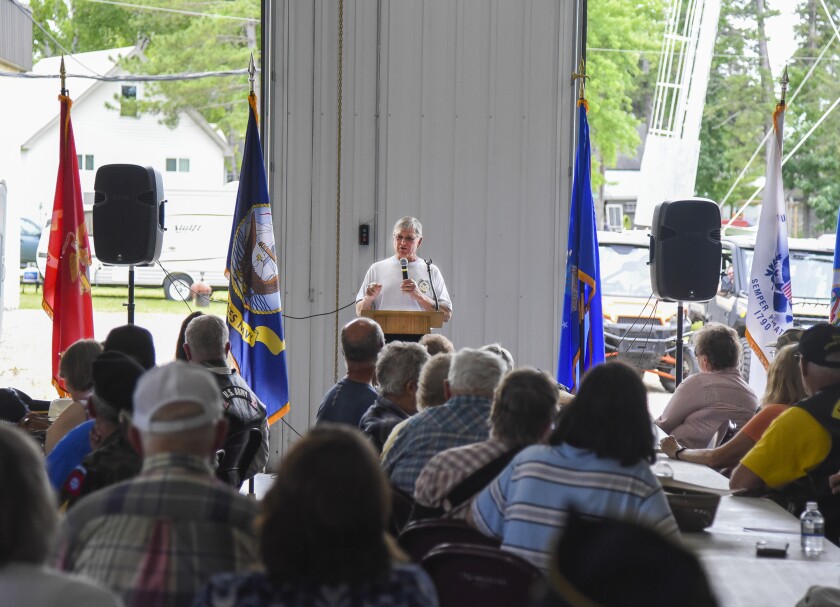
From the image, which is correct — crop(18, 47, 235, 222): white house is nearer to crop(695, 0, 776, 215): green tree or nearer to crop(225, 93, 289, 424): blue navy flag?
crop(695, 0, 776, 215): green tree

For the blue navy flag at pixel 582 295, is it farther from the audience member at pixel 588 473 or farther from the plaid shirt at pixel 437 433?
the audience member at pixel 588 473

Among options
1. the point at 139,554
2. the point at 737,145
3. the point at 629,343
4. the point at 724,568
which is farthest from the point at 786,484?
the point at 737,145

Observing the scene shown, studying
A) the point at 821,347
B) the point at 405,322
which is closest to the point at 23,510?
the point at 821,347

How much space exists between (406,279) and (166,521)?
4458mm

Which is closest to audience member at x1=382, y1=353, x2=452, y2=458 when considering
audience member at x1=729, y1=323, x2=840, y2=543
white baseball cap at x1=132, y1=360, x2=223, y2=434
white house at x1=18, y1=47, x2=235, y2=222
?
audience member at x1=729, y1=323, x2=840, y2=543

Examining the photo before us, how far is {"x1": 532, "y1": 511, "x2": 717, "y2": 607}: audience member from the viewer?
1.03 metres

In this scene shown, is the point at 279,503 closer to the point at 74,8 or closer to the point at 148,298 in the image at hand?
the point at 148,298

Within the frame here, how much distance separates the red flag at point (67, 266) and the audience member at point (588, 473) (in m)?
4.58

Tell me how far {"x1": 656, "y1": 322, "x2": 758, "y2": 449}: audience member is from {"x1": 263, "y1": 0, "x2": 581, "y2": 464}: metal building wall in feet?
7.90

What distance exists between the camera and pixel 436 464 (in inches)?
117

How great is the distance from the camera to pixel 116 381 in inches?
117

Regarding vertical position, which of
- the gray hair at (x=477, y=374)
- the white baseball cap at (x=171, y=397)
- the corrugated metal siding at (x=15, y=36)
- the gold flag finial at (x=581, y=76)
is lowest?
the gray hair at (x=477, y=374)

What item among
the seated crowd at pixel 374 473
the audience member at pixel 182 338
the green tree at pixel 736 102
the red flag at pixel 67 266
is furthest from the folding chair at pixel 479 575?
the green tree at pixel 736 102

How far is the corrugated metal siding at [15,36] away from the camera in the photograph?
12.1 m
